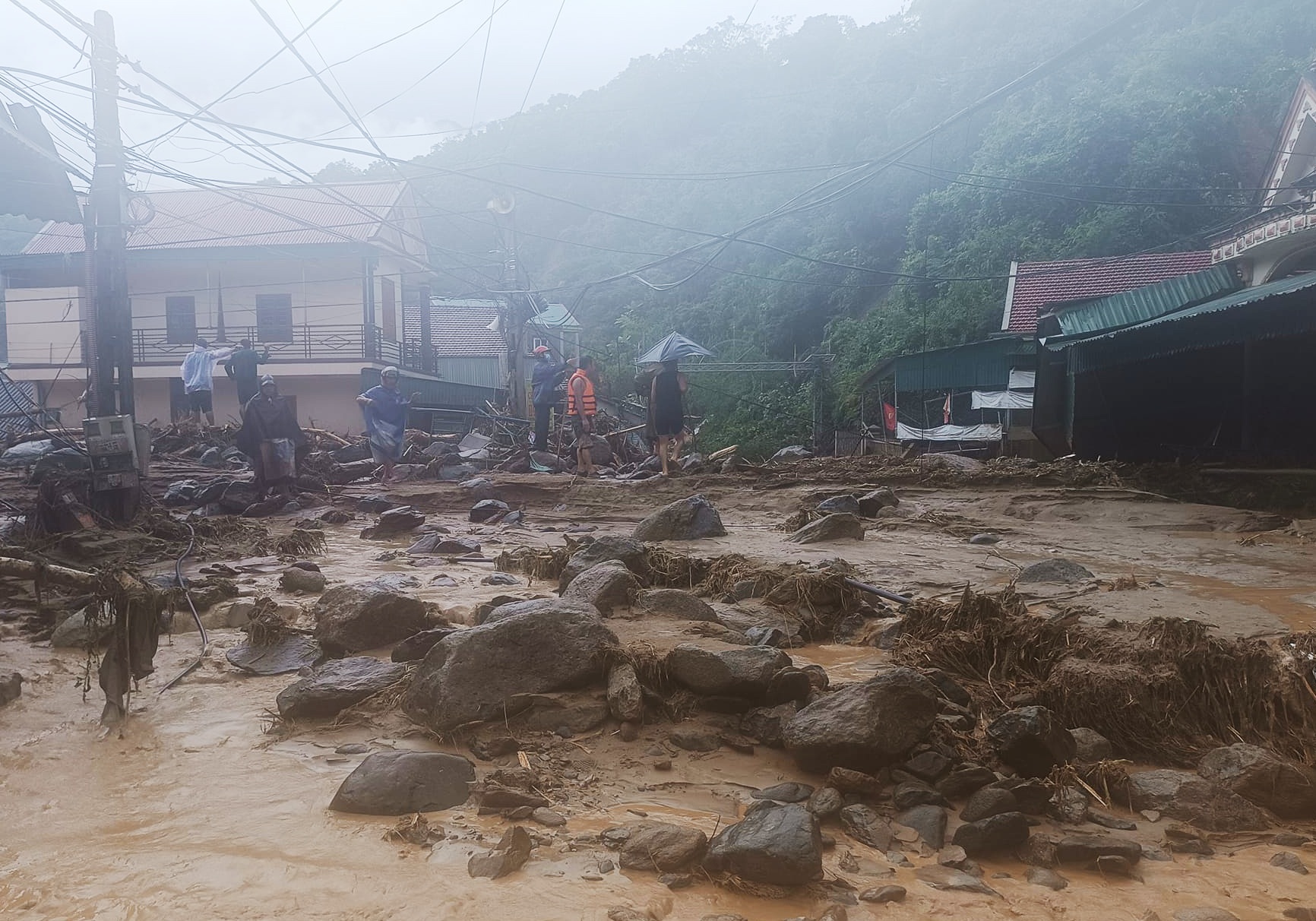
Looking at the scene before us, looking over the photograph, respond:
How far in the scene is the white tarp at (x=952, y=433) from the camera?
24.0 meters

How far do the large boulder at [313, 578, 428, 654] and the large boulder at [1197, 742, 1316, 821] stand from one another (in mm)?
3801

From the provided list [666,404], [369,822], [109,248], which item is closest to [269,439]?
[109,248]

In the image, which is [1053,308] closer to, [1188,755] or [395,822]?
[1188,755]

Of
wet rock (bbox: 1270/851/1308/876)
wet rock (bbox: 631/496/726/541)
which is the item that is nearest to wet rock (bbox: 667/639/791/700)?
wet rock (bbox: 1270/851/1308/876)

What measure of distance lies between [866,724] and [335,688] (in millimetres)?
2259

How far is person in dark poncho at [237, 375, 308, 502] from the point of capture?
12117 millimetres

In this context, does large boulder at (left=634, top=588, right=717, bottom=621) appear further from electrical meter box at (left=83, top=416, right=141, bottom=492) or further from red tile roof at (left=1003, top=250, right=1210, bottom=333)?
red tile roof at (left=1003, top=250, right=1210, bottom=333)

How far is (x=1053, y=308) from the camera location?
48.3ft

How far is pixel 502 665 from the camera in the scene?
4070 mm

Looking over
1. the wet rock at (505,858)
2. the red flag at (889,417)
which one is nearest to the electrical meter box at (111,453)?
the wet rock at (505,858)

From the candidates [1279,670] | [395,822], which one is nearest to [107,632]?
[395,822]

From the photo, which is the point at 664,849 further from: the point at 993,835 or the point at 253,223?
the point at 253,223

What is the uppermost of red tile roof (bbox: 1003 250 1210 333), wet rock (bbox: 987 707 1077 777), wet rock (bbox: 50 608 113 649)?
red tile roof (bbox: 1003 250 1210 333)

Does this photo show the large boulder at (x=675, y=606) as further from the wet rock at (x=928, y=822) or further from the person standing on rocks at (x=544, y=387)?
the person standing on rocks at (x=544, y=387)
